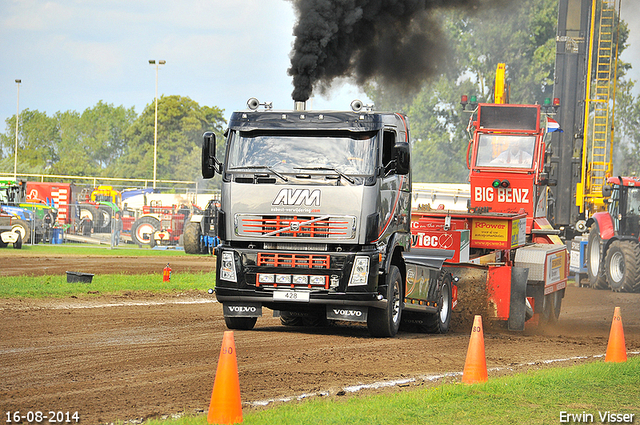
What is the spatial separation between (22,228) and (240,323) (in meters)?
25.9

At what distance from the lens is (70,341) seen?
10.5m

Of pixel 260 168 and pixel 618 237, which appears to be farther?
pixel 618 237

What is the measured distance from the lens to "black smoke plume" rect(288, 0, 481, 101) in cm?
1484

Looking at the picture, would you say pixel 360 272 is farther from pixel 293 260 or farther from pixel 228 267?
pixel 228 267

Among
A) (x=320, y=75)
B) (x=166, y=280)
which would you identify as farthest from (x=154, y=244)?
(x=320, y=75)

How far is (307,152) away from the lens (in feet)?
37.1

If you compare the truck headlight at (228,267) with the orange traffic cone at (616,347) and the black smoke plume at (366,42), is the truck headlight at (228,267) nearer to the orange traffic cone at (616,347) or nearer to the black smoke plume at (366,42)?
the black smoke plume at (366,42)

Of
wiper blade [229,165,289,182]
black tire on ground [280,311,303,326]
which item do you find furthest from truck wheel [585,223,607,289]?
wiper blade [229,165,289,182]

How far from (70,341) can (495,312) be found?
24.5 ft

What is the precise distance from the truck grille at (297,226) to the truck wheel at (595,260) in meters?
14.6

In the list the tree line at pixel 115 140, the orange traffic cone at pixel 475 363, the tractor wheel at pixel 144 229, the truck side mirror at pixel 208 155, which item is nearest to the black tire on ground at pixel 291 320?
the truck side mirror at pixel 208 155

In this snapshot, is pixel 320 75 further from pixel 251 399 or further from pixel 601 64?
pixel 601 64

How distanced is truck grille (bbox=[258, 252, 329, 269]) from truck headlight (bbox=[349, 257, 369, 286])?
0.39 metres

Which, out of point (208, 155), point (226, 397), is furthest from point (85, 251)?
point (226, 397)
